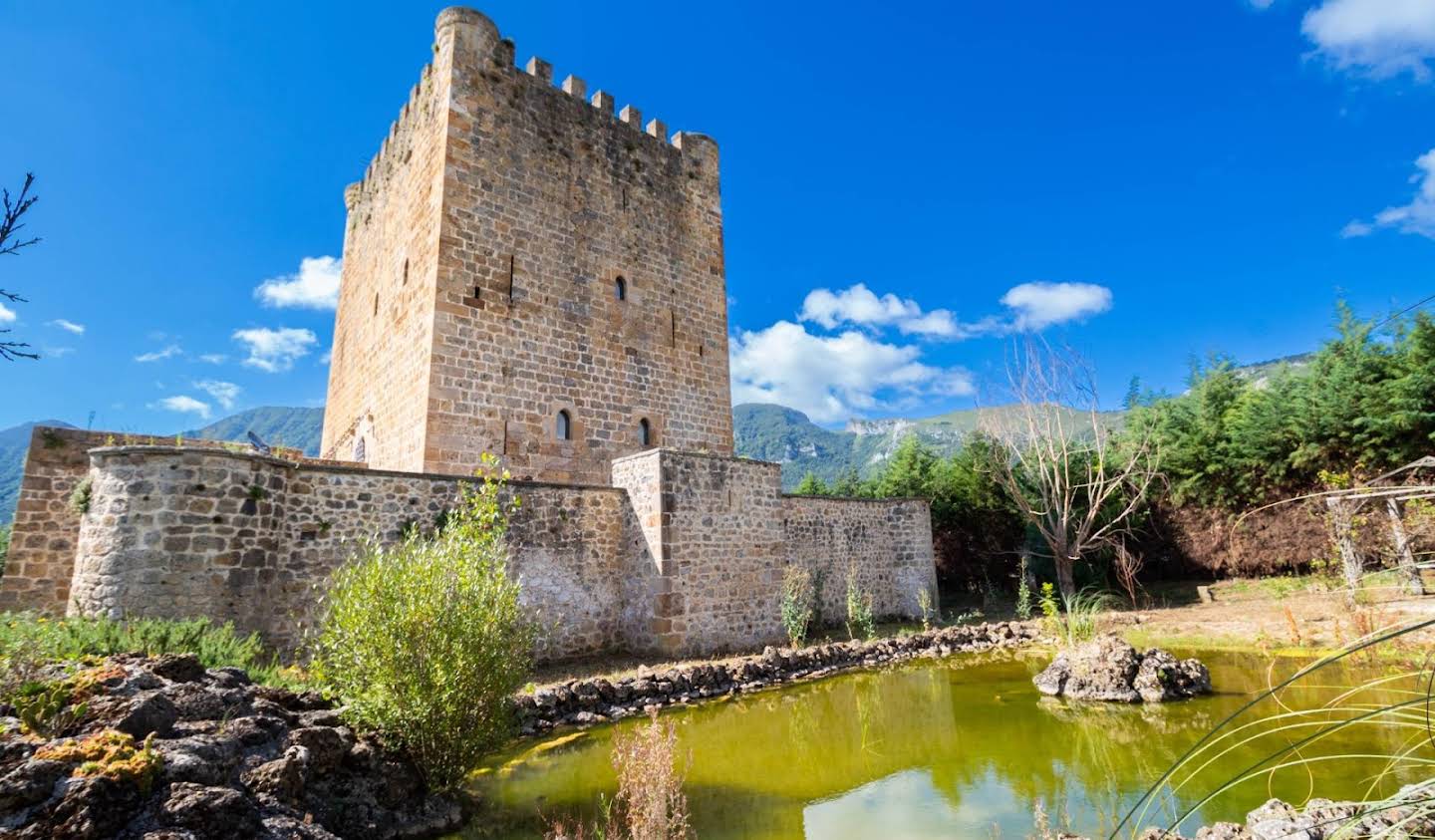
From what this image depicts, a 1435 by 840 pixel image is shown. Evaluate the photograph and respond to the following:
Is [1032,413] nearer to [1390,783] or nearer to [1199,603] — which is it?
[1199,603]

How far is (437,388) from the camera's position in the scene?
13.7m

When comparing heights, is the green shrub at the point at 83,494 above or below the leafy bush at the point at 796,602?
above

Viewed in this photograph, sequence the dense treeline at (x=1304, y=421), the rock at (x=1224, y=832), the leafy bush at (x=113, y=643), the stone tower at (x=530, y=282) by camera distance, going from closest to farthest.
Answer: the rock at (x=1224, y=832), the leafy bush at (x=113, y=643), the stone tower at (x=530, y=282), the dense treeline at (x=1304, y=421)

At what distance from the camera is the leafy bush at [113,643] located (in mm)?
5398

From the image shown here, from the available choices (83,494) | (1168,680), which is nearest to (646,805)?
(1168,680)

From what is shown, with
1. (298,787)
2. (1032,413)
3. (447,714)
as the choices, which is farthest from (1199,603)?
(298,787)

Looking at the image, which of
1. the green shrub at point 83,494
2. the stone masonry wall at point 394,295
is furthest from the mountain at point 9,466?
the green shrub at point 83,494

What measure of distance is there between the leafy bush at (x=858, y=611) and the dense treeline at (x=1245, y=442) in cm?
545

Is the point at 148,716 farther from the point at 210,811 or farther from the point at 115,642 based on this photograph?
the point at 115,642

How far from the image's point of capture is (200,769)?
4824 mm

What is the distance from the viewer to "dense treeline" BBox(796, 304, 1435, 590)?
1644 cm

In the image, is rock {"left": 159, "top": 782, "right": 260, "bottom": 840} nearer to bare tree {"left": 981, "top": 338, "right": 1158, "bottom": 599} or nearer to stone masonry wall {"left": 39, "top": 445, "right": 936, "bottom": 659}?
stone masonry wall {"left": 39, "top": 445, "right": 936, "bottom": 659}

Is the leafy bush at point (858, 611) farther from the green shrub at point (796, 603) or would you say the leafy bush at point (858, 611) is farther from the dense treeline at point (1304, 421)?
the dense treeline at point (1304, 421)

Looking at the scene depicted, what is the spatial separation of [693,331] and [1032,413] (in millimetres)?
8811
